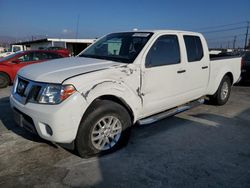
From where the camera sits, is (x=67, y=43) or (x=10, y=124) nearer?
(x=10, y=124)

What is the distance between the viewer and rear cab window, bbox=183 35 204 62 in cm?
440

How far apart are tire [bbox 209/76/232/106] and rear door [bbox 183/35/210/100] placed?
833mm

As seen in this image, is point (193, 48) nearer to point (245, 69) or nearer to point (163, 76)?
point (163, 76)

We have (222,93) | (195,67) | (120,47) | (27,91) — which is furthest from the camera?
(222,93)

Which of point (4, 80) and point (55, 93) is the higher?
point (55, 93)

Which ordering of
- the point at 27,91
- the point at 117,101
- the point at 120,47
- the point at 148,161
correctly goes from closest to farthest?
the point at 27,91
the point at 148,161
the point at 117,101
the point at 120,47

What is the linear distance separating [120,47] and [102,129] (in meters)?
1.64

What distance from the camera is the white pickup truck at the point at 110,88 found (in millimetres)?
2727

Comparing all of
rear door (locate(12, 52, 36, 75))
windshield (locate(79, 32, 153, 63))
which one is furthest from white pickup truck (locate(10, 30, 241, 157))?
rear door (locate(12, 52, 36, 75))

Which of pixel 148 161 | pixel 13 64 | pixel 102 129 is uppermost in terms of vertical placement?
pixel 13 64

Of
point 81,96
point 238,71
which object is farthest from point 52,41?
point 81,96

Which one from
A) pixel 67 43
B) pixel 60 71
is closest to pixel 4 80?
pixel 60 71

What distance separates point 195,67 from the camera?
176 inches

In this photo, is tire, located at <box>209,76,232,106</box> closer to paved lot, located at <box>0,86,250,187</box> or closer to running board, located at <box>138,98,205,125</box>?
running board, located at <box>138,98,205,125</box>
